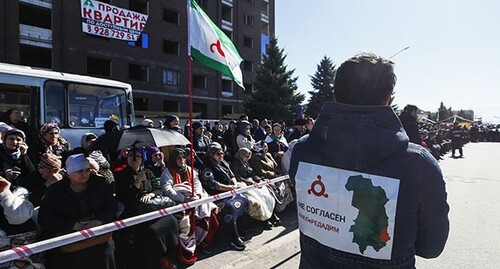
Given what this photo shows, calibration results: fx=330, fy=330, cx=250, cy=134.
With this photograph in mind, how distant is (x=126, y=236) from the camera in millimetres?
3930

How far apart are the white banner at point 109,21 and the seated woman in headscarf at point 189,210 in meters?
24.1

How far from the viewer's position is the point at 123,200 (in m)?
4.13

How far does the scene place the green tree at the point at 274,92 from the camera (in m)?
30.8

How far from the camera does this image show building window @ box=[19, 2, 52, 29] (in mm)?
23227

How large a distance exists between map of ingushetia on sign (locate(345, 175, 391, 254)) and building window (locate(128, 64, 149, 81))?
3020cm

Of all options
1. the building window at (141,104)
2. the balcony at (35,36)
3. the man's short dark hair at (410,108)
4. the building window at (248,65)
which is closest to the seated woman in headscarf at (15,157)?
the man's short dark hair at (410,108)

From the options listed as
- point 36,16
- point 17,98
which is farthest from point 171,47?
point 17,98

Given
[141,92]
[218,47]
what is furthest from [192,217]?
[141,92]

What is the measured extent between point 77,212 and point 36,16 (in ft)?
87.6

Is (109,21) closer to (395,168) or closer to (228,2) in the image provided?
(228,2)

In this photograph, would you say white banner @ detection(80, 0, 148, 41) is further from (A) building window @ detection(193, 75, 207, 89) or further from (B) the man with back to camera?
(B) the man with back to camera

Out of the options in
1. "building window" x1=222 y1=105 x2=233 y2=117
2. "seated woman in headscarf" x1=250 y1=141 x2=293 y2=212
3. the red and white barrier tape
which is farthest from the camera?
"building window" x1=222 y1=105 x2=233 y2=117

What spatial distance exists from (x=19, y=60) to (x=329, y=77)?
95.0 ft

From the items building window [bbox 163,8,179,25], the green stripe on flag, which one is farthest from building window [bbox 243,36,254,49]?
the green stripe on flag
